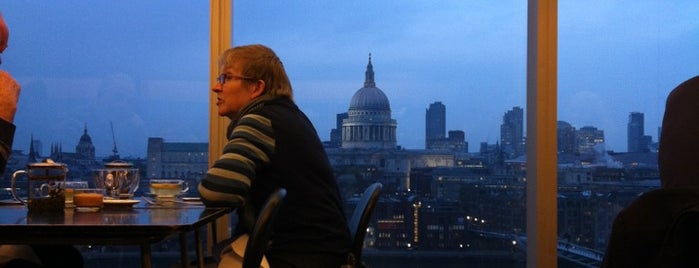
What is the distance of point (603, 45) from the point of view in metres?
3.74

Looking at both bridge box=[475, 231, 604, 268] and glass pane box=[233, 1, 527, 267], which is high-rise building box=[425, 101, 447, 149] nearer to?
glass pane box=[233, 1, 527, 267]

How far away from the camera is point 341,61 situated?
3.71 meters

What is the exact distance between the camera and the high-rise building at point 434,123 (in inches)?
146

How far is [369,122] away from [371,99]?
4.1 inches

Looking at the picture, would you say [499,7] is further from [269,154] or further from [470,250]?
[269,154]

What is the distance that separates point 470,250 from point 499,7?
1.10 metres

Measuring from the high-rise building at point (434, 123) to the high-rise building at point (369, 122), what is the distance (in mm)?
146

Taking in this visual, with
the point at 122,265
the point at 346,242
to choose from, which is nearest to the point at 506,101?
the point at 346,242

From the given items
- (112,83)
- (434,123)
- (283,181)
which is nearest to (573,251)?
(434,123)

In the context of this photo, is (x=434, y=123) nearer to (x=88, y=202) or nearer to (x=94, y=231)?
(x=88, y=202)

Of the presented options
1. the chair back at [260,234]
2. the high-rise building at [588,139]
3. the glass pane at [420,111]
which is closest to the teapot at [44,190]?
the chair back at [260,234]

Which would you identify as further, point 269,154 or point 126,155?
point 126,155

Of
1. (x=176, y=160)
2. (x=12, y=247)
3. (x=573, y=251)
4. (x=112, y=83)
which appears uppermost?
(x=112, y=83)

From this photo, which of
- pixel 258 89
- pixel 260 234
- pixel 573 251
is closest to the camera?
pixel 260 234
